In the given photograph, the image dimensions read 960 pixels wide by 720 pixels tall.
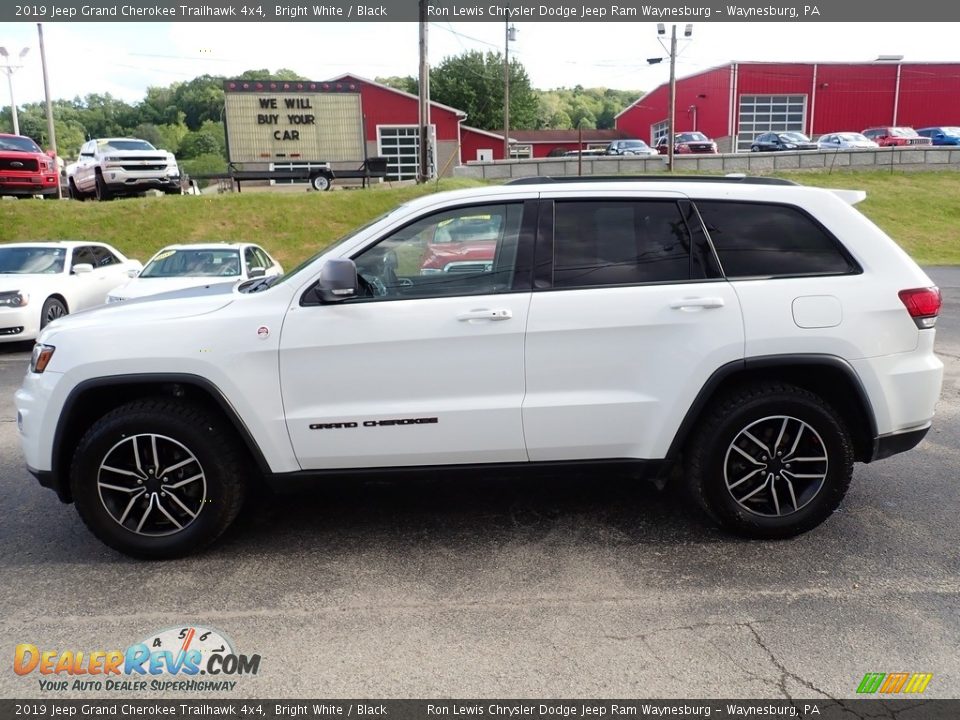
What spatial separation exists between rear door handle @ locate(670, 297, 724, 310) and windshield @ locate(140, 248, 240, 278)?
873cm

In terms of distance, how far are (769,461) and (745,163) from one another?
32.8m

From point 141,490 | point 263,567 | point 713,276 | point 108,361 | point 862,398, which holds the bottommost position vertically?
point 263,567

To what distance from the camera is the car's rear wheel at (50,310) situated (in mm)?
10258

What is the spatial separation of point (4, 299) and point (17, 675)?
28.4ft

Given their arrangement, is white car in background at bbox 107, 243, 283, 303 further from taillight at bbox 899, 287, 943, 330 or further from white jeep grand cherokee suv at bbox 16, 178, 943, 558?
taillight at bbox 899, 287, 943, 330

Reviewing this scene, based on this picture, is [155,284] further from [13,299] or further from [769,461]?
[769,461]

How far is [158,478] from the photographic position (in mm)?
3756

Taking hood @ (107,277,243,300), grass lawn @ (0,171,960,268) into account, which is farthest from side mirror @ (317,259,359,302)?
grass lawn @ (0,171,960,268)

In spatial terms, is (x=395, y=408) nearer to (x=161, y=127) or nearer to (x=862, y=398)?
(x=862, y=398)

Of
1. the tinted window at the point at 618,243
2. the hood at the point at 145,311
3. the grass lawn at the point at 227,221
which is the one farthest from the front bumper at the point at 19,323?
the grass lawn at the point at 227,221

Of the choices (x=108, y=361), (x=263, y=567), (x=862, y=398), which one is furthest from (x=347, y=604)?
(x=862, y=398)

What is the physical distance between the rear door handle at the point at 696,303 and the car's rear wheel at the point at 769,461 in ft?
1.62

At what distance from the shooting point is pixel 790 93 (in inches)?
2067

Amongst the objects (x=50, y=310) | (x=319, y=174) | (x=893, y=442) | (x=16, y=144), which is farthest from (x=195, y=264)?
(x=319, y=174)
